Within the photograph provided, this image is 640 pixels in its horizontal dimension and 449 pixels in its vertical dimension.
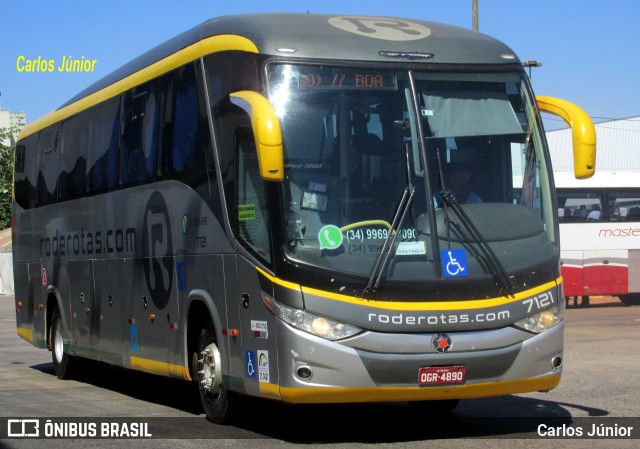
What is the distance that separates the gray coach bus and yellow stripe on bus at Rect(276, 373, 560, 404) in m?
0.02

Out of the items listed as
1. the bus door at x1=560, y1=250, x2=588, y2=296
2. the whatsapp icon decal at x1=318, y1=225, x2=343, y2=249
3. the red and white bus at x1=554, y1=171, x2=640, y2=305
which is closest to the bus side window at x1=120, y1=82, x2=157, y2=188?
the whatsapp icon decal at x1=318, y1=225, x2=343, y2=249

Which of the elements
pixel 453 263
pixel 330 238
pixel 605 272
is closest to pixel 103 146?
pixel 330 238

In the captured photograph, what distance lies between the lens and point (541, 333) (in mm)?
9203

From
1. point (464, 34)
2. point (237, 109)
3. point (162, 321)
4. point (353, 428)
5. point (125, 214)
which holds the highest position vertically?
point (464, 34)

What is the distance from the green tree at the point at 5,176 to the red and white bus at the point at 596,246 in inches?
1338

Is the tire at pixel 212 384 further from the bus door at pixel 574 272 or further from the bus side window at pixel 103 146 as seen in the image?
the bus door at pixel 574 272

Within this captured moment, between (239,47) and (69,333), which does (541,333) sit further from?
(69,333)

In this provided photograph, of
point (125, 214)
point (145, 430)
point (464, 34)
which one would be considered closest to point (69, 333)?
point (125, 214)

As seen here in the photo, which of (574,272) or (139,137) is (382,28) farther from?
(574,272)

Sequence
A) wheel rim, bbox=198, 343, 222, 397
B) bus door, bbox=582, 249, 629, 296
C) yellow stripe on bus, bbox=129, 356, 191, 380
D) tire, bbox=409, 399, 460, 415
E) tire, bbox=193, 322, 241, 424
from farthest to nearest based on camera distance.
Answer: bus door, bbox=582, 249, 629, 296, yellow stripe on bus, bbox=129, 356, 191, 380, tire, bbox=409, 399, 460, 415, wheel rim, bbox=198, 343, 222, 397, tire, bbox=193, 322, 241, 424

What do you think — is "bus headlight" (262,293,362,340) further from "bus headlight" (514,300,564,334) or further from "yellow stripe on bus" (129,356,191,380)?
"yellow stripe on bus" (129,356,191,380)

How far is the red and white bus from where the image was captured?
31.6 m

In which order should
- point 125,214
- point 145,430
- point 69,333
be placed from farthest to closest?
point 69,333 < point 125,214 < point 145,430

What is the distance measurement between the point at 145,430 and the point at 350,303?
2607 millimetres
